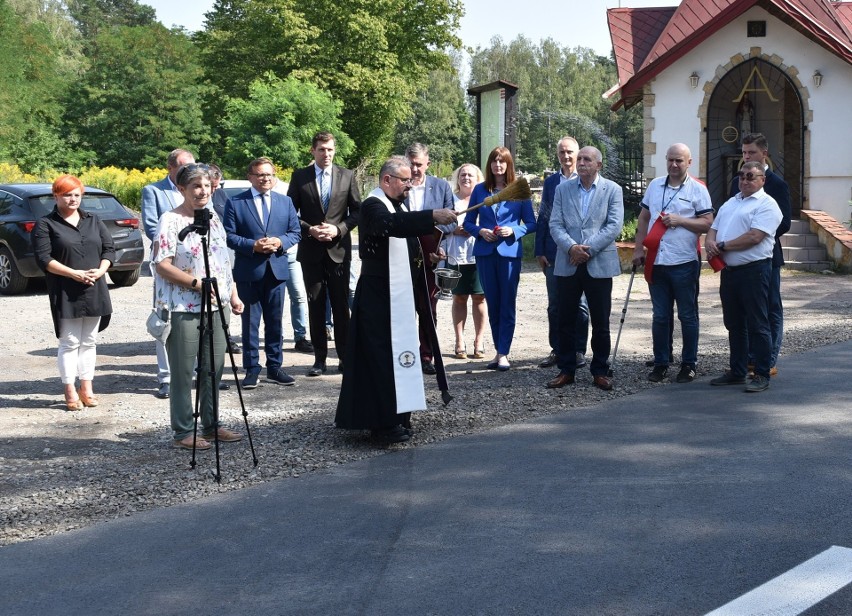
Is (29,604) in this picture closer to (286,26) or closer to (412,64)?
(286,26)

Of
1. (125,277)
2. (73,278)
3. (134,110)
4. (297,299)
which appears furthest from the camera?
(134,110)

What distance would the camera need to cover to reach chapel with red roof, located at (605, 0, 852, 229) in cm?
2169

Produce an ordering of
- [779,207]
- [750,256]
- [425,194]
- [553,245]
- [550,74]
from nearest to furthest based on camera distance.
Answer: [750,256]
[779,207]
[553,245]
[425,194]
[550,74]

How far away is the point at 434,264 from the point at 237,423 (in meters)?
2.17

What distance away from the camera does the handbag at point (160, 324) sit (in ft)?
24.9

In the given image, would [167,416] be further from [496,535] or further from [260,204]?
[496,535]

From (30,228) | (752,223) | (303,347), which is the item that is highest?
(30,228)

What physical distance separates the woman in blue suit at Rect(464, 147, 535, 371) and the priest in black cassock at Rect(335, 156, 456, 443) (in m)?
2.79

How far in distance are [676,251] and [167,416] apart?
456cm

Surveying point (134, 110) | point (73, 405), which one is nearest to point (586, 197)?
point (73, 405)

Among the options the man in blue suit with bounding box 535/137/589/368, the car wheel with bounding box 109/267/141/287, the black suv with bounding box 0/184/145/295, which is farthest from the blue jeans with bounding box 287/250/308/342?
the car wheel with bounding box 109/267/141/287

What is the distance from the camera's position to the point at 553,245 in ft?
35.0

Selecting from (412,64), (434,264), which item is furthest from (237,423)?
(412,64)

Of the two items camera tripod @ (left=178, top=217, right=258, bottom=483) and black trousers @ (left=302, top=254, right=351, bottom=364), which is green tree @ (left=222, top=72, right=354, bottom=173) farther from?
camera tripod @ (left=178, top=217, right=258, bottom=483)
